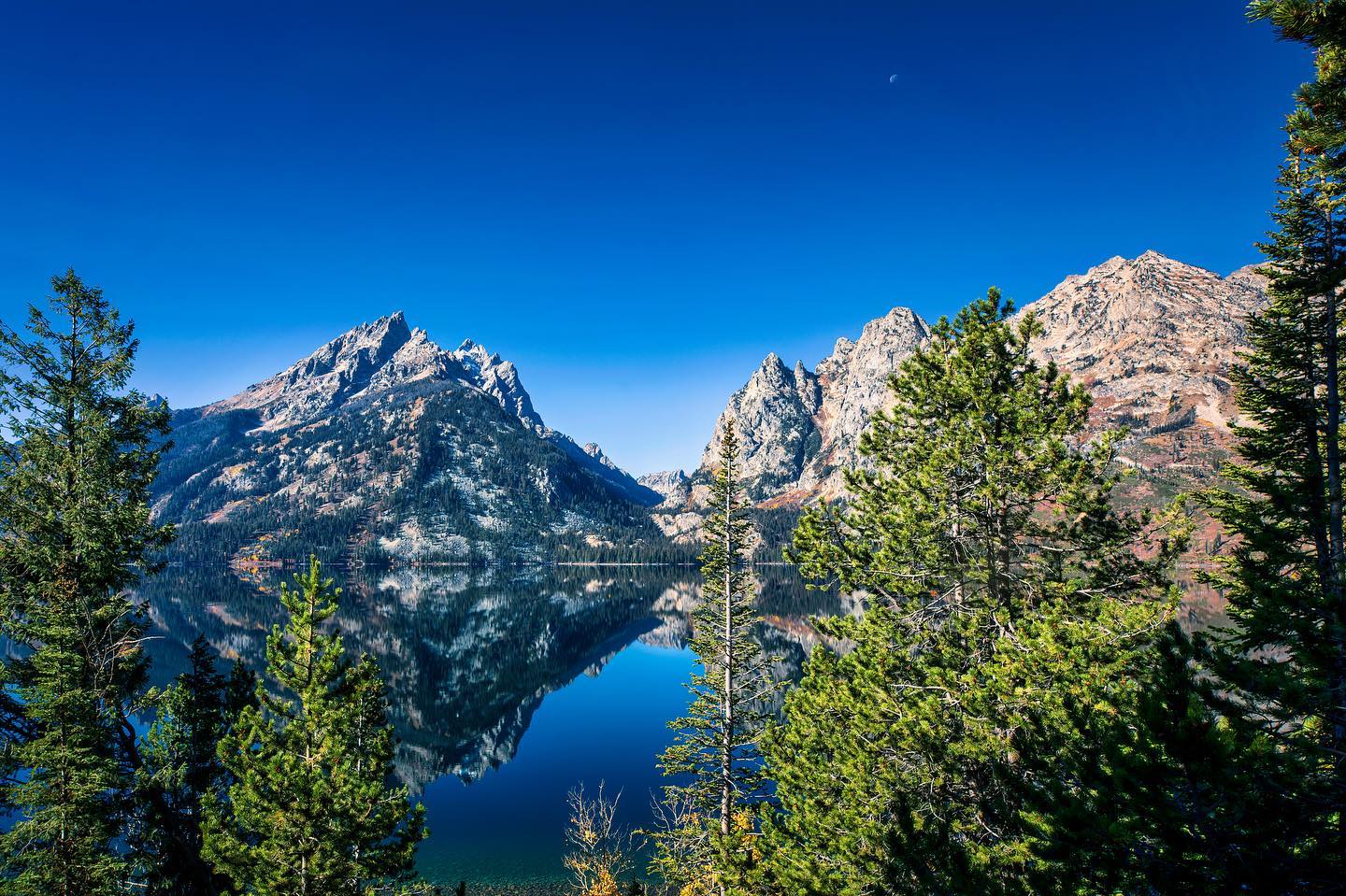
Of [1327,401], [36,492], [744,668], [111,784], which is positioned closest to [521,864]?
[744,668]

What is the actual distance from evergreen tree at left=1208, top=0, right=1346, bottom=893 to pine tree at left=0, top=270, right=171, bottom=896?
24.2 m

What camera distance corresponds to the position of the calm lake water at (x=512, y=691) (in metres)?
48.9

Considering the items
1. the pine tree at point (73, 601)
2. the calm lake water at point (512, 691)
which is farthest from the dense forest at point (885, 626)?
the calm lake water at point (512, 691)

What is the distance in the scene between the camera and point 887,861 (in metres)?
11.8

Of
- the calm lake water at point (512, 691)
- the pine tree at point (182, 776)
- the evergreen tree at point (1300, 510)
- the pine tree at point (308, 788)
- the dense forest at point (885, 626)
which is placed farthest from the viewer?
the calm lake water at point (512, 691)

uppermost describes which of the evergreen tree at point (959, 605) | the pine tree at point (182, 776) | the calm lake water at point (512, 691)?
the evergreen tree at point (959, 605)

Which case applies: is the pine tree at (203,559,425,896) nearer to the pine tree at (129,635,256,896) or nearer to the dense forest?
the dense forest

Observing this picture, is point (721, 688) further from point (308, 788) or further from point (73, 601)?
point (73, 601)

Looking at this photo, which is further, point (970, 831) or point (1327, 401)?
point (1327, 401)

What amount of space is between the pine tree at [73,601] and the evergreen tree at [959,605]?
18501 millimetres

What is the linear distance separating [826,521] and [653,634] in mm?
125426

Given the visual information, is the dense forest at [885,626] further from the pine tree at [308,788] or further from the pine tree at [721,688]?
the pine tree at [721,688]

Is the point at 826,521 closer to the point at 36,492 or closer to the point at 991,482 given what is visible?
the point at 991,482

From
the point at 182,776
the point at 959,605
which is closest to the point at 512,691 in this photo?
the point at 182,776
